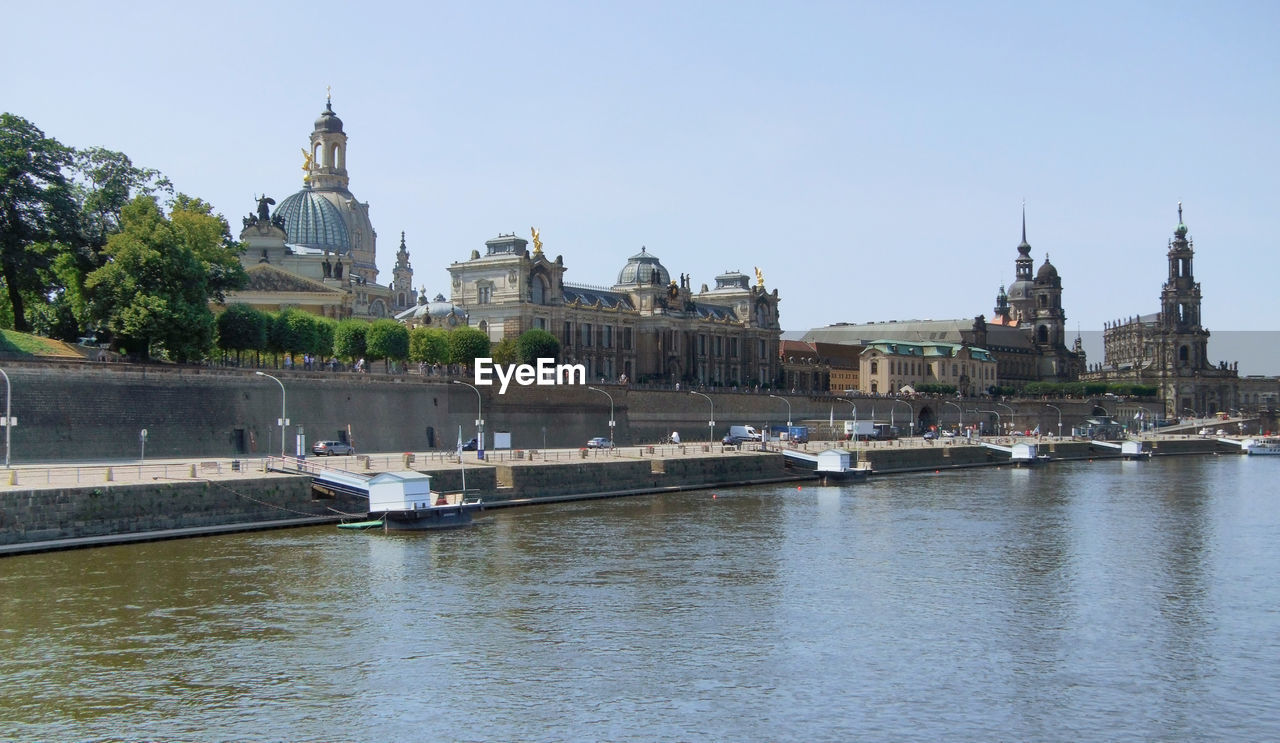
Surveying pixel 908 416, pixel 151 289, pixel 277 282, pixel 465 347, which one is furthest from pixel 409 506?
pixel 908 416

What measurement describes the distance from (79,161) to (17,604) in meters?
47.7

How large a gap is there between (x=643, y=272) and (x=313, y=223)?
34.5 m

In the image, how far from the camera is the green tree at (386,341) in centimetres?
9125

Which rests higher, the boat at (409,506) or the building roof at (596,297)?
the building roof at (596,297)

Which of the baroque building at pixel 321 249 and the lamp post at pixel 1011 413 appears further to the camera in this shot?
the lamp post at pixel 1011 413

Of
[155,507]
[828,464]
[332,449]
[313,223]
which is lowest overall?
[155,507]

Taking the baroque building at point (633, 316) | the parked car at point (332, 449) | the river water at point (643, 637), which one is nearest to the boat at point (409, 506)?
the river water at point (643, 637)

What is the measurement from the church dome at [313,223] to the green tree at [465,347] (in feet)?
137

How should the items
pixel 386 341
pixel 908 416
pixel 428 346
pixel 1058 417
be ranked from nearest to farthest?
pixel 386 341
pixel 428 346
pixel 908 416
pixel 1058 417

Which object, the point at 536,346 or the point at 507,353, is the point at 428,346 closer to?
the point at 507,353

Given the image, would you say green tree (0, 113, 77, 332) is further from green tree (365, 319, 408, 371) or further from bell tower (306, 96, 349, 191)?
bell tower (306, 96, 349, 191)

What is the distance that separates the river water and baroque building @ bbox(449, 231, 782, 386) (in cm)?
7043

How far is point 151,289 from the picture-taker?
67.6 m

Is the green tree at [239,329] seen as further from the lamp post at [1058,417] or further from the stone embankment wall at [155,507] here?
the lamp post at [1058,417]
